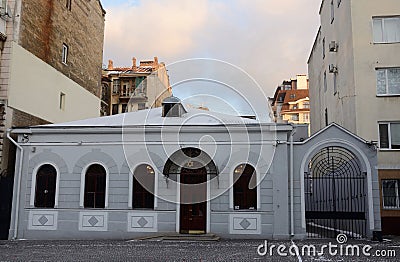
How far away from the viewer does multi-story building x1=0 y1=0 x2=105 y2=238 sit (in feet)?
70.1

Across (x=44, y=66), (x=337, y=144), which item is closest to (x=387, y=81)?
(x=337, y=144)

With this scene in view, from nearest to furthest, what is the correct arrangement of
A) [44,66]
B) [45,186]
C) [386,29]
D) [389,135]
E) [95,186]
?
[95,186]
[45,186]
[389,135]
[386,29]
[44,66]

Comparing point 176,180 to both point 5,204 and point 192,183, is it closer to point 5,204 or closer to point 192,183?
point 192,183

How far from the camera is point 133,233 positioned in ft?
63.3

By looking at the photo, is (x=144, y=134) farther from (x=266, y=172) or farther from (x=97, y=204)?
(x=266, y=172)

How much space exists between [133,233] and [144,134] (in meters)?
4.15

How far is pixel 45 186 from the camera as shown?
20.2 metres

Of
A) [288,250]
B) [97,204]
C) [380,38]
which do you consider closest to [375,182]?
[288,250]

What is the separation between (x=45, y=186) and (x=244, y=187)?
859cm

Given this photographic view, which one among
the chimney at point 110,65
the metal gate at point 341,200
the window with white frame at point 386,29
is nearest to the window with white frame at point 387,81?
the window with white frame at point 386,29

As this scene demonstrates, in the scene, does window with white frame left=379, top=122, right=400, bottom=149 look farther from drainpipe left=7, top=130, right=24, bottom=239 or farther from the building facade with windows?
drainpipe left=7, top=130, right=24, bottom=239

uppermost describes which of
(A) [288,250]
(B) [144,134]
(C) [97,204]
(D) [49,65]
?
(D) [49,65]

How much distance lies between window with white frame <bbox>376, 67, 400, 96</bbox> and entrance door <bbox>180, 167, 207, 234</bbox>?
32.3 ft

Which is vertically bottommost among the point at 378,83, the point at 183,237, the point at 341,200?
the point at 183,237
